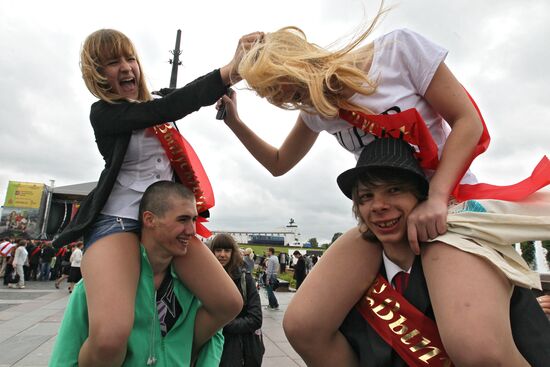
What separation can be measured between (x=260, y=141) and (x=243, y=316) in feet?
7.03

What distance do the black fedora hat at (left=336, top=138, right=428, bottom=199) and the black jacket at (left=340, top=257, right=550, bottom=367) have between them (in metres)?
0.41

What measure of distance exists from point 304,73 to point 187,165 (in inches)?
43.4

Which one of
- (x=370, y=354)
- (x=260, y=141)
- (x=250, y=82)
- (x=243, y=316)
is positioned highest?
(x=250, y=82)

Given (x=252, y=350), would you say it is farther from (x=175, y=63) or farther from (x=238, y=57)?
(x=175, y=63)

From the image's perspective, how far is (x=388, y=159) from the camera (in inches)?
68.9

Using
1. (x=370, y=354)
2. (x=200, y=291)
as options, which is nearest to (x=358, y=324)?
(x=370, y=354)

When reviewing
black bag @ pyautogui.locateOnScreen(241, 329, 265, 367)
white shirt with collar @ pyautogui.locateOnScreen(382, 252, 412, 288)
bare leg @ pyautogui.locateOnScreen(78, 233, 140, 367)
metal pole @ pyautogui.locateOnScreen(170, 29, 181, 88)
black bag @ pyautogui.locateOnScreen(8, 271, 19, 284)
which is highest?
metal pole @ pyautogui.locateOnScreen(170, 29, 181, 88)

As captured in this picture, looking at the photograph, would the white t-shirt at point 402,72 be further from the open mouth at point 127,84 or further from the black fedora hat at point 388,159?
the open mouth at point 127,84

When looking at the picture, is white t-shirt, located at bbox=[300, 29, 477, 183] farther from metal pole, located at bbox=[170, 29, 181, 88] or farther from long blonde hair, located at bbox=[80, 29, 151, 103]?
metal pole, located at bbox=[170, 29, 181, 88]

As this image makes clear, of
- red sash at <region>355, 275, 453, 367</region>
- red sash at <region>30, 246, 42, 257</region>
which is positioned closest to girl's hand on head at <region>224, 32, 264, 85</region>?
red sash at <region>355, 275, 453, 367</region>

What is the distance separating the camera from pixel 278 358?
587 centimetres

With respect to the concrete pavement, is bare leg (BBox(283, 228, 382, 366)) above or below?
above

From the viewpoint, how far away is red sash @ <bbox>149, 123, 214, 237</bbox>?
2520mm

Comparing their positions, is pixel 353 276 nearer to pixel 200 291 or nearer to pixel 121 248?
pixel 200 291
